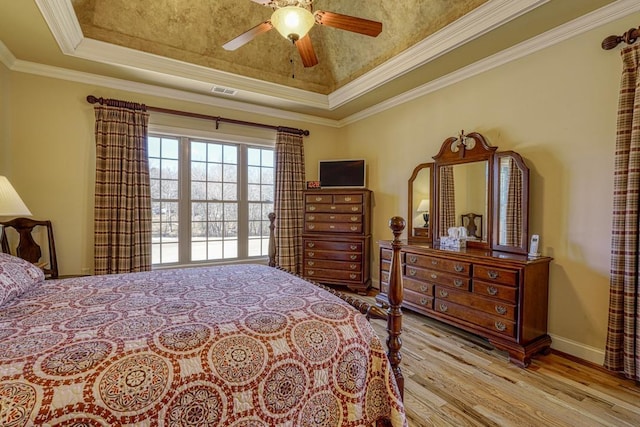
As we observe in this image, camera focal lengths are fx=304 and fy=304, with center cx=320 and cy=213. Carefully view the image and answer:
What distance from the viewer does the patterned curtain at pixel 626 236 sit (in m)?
2.09

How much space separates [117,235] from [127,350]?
9.59ft

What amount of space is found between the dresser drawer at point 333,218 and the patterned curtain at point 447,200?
3.84 ft

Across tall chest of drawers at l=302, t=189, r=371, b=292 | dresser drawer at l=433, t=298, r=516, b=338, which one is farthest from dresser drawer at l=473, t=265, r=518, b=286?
tall chest of drawers at l=302, t=189, r=371, b=292

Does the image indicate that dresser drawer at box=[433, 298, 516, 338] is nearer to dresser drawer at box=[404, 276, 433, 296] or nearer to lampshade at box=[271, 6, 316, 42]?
dresser drawer at box=[404, 276, 433, 296]

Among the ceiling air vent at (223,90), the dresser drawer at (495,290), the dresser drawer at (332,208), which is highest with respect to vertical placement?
the ceiling air vent at (223,90)

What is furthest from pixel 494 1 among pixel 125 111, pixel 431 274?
pixel 125 111

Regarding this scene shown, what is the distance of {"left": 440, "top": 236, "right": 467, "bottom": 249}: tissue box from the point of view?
3111 millimetres

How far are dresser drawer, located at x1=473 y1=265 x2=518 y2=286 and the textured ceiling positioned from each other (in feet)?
7.40

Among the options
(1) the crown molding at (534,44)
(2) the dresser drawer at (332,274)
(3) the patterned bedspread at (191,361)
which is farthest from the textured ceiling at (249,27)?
(3) the patterned bedspread at (191,361)

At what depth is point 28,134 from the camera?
3.19 metres

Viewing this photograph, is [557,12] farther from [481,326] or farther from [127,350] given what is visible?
[127,350]

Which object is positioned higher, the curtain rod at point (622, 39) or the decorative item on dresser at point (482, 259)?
the curtain rod at point (622, 39)

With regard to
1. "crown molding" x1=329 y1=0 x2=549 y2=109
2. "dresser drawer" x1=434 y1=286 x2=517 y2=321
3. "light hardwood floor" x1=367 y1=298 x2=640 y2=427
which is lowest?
"light hardwood floor" x1=367 y1=298 x2=640 y2=427

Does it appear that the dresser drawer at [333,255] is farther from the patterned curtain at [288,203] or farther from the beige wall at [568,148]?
A: the beige wall at [568,148]
